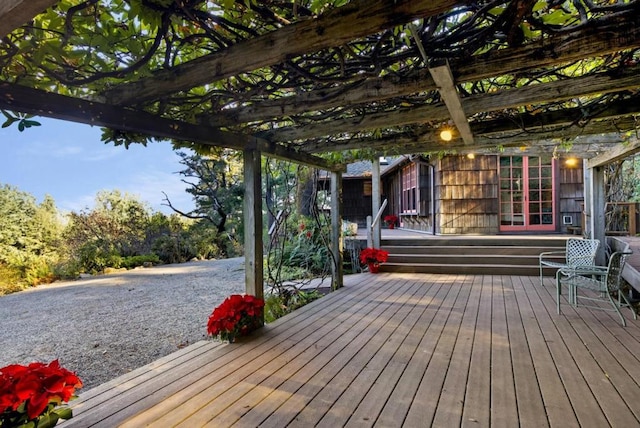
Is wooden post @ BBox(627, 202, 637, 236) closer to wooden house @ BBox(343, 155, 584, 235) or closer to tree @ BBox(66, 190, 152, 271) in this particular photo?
wooden house @ BBox(343, 155, 584, 235)

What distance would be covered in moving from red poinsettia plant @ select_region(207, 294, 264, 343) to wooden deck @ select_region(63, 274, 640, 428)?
0.12m

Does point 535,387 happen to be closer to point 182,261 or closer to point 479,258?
point 479,258

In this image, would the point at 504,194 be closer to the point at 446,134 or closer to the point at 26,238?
the point at 446,134

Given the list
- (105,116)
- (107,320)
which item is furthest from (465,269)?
(105,116)

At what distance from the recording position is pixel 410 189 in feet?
36.8

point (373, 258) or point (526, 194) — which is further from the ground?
point (526, 194)

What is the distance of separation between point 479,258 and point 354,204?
812 centimetres

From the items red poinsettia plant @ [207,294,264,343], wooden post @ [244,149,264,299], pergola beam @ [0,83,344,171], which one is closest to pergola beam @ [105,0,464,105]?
pergola beam @ [0,83,344,171]

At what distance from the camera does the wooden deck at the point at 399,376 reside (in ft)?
6.13

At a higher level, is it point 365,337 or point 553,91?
point 553,91

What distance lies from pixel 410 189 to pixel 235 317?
911cm

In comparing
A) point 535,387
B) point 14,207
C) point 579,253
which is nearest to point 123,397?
point 535,387

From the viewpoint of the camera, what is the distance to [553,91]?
2.51 metres

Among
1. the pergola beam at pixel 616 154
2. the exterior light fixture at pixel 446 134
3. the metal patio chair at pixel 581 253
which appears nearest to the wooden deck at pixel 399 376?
the metal patio chair at pixel 581 253
